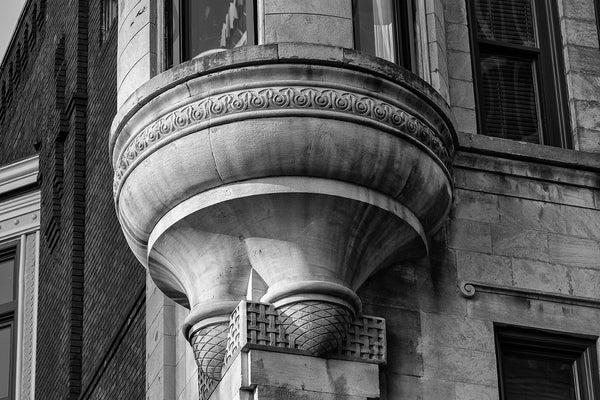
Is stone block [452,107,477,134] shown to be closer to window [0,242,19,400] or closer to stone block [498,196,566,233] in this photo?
stone block [498,196,566,233]

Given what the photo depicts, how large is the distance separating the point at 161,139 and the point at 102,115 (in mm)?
8372

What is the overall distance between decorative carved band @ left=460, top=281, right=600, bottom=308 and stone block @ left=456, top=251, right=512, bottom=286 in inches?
2.2

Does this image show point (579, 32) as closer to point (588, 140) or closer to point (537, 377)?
point (588, 140)

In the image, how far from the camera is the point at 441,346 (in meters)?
18.2

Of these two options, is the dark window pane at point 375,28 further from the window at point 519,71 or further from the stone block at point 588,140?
the stone block at point 588,140

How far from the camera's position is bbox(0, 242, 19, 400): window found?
28.2 metres

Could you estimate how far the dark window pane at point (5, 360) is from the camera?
2811 cm

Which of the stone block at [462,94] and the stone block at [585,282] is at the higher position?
the stone block at [462,94]

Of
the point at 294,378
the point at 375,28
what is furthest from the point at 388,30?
the point at 294,378

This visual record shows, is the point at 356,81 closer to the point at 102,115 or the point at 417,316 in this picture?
the point at 417,316

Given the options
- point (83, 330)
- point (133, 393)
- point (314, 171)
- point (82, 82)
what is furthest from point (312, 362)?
point (82, 82)

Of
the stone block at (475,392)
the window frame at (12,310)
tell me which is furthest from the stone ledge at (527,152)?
the window frame at (12,310)

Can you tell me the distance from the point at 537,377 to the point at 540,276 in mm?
879

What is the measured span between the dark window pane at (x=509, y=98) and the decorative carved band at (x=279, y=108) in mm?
2217
